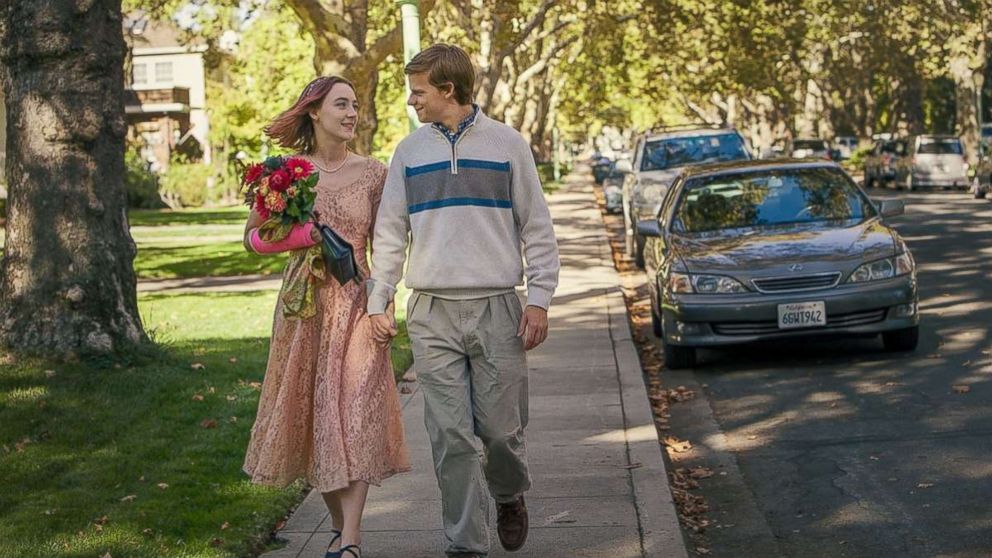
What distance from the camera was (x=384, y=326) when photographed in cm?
578

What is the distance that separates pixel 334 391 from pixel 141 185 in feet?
158

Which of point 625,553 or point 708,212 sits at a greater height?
point 708,212

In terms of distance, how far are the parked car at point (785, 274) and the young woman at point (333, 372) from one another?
5.74m

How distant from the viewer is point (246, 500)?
287 inches

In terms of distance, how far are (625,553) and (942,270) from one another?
42.9 ft

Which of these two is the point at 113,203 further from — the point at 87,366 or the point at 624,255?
the point at 624,255

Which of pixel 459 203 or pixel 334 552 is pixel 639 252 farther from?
pixel 459 203

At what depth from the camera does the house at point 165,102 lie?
6706 centimetres

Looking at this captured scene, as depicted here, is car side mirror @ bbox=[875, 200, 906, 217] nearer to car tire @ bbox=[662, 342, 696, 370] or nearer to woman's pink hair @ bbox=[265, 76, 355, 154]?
car tire @ bbox=[662, 342, 696, 370]

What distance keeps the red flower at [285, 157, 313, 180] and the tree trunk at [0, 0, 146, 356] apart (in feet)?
16.4

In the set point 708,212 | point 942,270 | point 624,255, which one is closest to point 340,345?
point 708,212

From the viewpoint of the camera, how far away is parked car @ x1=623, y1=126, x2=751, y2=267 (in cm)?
2175

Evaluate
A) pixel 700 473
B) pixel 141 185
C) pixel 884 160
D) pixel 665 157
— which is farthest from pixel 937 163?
pixel 700 473

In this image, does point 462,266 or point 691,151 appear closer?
point 462,266
